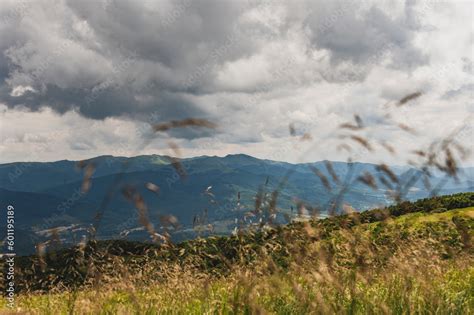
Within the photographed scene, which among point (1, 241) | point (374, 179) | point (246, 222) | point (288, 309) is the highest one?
point (374, 179)

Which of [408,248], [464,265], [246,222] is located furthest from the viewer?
[464,265]

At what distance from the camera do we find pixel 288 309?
14.5 feet

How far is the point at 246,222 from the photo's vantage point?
4.87 meters

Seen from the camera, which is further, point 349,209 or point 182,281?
point 182,281

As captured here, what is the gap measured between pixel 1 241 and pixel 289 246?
3.80m

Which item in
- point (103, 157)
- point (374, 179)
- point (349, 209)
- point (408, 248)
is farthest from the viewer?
point (408, 248)

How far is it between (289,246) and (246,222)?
67cm

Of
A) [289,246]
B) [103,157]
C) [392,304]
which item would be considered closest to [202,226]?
[289,246]

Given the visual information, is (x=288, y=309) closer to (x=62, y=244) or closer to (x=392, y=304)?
(x=392, y=304)

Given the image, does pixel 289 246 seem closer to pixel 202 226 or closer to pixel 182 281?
pixel 202 226

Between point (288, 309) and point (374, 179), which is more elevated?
point (374, 179)

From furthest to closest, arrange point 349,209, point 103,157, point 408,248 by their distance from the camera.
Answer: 1. point 408,248
2. point 349,209
3. point 103,157

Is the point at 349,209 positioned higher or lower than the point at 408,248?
higher

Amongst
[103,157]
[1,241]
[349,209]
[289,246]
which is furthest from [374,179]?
[1,241]
